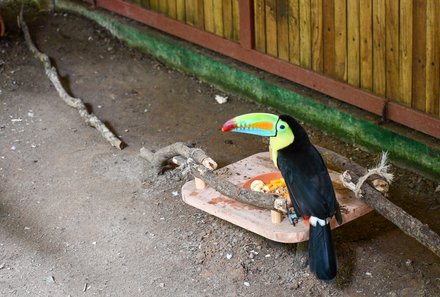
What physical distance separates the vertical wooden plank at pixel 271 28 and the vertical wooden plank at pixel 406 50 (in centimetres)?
136

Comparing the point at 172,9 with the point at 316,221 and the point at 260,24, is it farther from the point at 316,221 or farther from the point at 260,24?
the point at 316,221

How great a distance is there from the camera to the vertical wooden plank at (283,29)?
758cm

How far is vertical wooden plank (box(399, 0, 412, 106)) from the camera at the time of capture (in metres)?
6.51

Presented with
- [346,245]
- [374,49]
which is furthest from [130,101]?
[346,245]

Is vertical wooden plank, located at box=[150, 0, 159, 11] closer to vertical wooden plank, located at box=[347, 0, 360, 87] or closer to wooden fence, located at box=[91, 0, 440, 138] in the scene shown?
wooden fence, located at box=[91, 0, 440, 138]

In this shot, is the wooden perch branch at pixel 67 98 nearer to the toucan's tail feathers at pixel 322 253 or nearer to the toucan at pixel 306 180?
the toucan at pixel 306 180

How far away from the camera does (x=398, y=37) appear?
262 inches

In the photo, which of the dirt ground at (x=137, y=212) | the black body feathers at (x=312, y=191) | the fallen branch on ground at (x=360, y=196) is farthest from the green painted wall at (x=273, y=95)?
the black body feathers at (x=312, y=191)

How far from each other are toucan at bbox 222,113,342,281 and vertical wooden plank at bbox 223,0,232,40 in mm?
2535

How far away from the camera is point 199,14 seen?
8445 millimetres

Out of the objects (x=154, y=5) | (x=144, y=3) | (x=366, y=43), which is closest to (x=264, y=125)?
(x=366, y=43)

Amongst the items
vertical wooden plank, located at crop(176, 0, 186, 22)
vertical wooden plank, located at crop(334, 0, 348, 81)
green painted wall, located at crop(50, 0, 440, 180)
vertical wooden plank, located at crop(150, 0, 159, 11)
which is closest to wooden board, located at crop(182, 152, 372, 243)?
green painted wall, located at crop(50, 0, 440, 180)

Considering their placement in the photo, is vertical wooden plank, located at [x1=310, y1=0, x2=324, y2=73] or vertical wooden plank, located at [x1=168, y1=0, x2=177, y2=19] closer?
vertical wooden plank, located at [x1=310, y1=0, x2=324, y2=73]

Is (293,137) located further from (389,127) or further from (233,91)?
(233,91)
